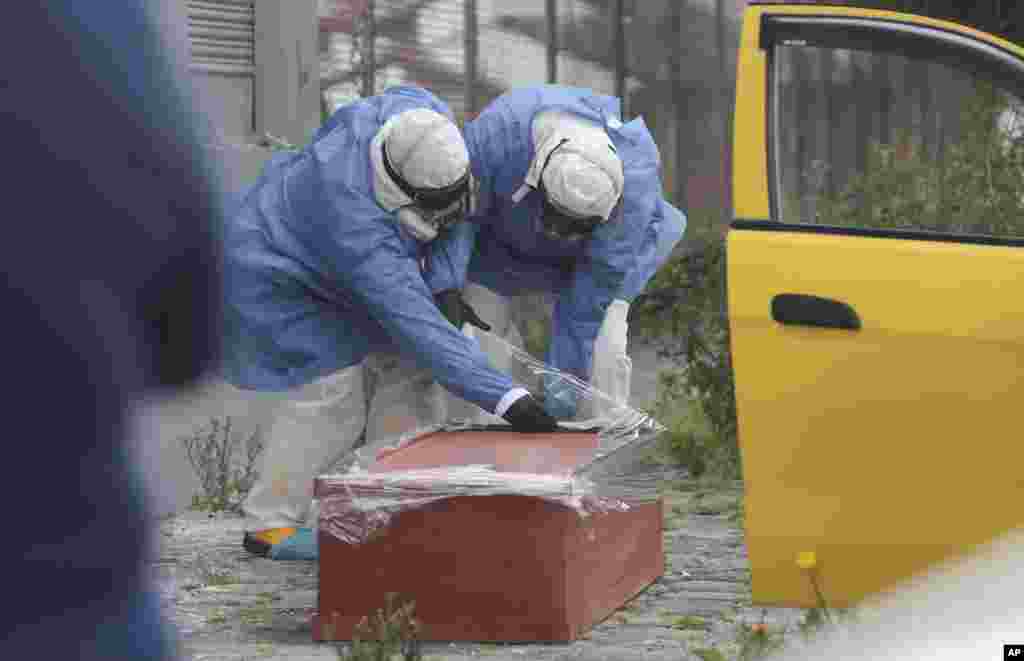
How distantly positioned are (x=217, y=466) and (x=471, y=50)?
577cm

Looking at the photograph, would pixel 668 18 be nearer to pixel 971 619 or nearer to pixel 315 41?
pixel 315 41

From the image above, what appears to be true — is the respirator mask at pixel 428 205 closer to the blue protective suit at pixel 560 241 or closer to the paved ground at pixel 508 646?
the blue protective suit at pixel 560 241

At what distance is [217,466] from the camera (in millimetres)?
7699

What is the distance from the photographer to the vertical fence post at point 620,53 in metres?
15.2

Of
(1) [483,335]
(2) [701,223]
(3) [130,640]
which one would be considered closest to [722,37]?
(2) [701,223]

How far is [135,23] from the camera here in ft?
5.01

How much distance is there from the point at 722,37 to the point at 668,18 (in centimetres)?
121

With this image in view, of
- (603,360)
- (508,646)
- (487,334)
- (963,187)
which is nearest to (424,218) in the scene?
(487,334)

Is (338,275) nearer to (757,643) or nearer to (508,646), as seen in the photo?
(508,646)

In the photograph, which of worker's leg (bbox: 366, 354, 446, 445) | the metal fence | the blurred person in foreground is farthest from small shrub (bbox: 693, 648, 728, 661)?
the metal fence

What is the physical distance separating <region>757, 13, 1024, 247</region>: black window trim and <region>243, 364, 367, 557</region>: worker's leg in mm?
2182

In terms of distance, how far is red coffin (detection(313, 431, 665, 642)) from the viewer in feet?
15.8

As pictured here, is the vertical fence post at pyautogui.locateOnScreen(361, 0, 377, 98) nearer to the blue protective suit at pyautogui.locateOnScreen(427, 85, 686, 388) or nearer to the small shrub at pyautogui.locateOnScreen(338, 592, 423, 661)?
the blue protective suit at pyautogui.locateOnScreen(427, 85, 686, 388)

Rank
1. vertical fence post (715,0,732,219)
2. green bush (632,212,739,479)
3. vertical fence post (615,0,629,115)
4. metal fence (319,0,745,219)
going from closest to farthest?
green bush (632,212,739,479), metal fence (319,0,745,219), vertical fence post (615,0,629,115), vertical fence post (715,0,732,219)
